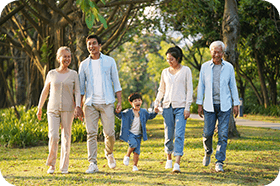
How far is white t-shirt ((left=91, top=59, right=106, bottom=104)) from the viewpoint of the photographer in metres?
5.44

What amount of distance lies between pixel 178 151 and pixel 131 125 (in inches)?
39.0

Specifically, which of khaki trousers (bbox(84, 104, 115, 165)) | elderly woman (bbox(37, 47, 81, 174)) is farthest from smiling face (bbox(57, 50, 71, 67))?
khaki trousers (bbox(84, 104, 115, 165))

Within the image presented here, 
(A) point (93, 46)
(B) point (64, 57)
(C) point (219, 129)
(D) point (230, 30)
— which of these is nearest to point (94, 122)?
(B) point (64, 57)

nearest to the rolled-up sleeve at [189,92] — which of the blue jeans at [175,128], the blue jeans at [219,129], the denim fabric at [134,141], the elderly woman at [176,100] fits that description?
the elderly woman at [176,100]

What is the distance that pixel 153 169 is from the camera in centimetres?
566

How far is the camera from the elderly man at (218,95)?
5527 millimetres

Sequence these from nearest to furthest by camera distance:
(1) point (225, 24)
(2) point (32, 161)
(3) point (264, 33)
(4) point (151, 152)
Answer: (2) point (32, 161) < (4) point (151, 152) < (1) point (225, 24) < (3) point (264, 33)

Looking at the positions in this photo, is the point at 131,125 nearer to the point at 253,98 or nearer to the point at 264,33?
the point at 264,33

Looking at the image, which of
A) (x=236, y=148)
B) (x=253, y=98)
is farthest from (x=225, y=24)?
(x=253, y=98)

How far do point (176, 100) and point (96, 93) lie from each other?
1.42m

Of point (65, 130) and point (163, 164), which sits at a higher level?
point (65, 130)

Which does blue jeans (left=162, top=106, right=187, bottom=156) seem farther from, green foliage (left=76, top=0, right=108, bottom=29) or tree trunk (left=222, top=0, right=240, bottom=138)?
tree trunk (left=222, top=0, right=240, bottom=138)

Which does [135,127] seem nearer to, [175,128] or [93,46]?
[175,128]

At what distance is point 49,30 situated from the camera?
1220cm
